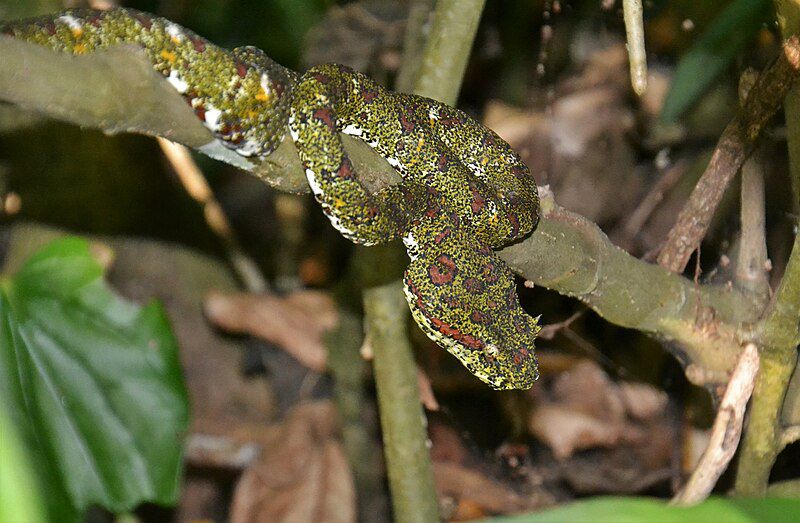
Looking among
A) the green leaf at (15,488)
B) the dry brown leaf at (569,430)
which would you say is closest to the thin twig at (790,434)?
the dry brown leaf at (569,430)

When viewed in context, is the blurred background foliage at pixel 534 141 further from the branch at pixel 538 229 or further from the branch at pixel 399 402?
the branch at pixel 538 229

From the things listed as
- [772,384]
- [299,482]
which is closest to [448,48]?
[772,384]

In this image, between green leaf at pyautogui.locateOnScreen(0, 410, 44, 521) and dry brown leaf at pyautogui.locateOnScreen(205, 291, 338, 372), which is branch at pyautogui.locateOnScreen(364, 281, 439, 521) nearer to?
dry brown leaf at pyautogui.locateOnScreen(205, 291, 338, 372)

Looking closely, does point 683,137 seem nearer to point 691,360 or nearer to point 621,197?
point 621,197

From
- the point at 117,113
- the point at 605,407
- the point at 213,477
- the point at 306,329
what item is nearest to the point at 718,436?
the point at 605,407

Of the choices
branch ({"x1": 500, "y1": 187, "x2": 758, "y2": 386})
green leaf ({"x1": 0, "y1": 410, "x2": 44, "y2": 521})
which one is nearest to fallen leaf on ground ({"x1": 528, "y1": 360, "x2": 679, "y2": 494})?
branch ({"x1": 500, "y1": 187, "x2": 758, "y2": 386})

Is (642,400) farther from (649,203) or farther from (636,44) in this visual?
(636,44)
